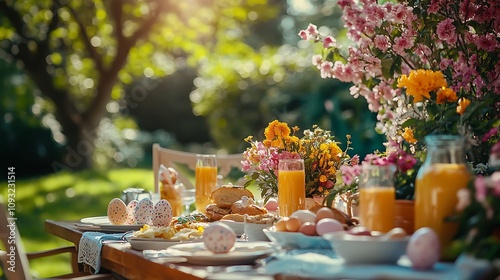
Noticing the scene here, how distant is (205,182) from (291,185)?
62cm

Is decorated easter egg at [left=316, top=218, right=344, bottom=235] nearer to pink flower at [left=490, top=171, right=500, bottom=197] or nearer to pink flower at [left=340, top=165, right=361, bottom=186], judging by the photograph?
pink flower at [left=340, top=165, right=361, bottom=186]

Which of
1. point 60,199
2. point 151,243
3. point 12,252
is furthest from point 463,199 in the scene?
point 60,199

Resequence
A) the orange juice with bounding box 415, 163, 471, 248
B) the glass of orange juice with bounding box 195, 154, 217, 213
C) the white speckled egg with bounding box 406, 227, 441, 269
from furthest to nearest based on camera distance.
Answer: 1. the glass of orange juice with bounding box 195, 154, 217, 213
2. the orange juice with bounding box 415, 163, 471, 248
3. the white speckled egg with bounding box 406, 227, 441, 269

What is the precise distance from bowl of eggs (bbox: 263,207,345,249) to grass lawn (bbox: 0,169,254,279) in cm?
448

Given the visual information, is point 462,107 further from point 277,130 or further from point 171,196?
point 171,196

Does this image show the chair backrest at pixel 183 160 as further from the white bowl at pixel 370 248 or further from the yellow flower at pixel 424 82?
the white bowl at pixel 370 248

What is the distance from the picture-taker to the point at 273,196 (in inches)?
105

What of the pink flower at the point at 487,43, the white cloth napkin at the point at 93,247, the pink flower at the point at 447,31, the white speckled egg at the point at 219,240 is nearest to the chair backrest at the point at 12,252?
the white cloth napkin at the point at 93,247

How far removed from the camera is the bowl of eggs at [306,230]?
1793 mm

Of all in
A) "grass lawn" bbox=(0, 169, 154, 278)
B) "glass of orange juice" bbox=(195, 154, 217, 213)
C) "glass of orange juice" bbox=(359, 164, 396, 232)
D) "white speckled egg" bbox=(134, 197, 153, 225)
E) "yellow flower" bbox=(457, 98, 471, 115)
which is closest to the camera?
"glass of orange juice" bbox=(359, 164, 396, 232)

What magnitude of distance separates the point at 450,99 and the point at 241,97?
6776mm

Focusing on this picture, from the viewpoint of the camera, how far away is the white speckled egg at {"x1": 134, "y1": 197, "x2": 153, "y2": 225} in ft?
8.11

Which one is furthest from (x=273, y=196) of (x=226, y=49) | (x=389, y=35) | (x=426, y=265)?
(x=226, y=49)

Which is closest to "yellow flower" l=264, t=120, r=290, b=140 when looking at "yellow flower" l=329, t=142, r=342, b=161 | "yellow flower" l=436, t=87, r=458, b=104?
"yellow flower" l=329, t=142, r=342, b=161
